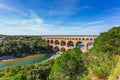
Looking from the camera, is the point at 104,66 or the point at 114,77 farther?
the point at 104,66

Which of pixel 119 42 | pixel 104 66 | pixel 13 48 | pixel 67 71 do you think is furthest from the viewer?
pixel 13 48

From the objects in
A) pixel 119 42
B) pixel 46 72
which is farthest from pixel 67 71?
pixel 119 42

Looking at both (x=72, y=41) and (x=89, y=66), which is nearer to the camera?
(x=89, y=66)

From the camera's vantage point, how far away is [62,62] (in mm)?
14242

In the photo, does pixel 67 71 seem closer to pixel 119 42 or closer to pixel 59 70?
pixel 59 70

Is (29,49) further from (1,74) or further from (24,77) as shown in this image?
(24,77)

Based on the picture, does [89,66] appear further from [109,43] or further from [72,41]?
[72,41]

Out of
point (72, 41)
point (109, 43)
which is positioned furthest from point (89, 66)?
point (72, 41)

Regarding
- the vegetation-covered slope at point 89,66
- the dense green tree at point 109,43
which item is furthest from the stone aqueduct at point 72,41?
the vegetation-covered slope at point 89,66

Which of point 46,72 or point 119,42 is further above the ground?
point 119,42

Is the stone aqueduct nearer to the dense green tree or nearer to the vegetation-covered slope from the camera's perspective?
the dense green tree

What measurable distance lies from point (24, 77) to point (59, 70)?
189 inches

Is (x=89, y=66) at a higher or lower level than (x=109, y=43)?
higher

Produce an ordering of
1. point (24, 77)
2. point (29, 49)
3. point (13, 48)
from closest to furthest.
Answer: point (24, 77) → point (13, 48) → point (29, 49)
